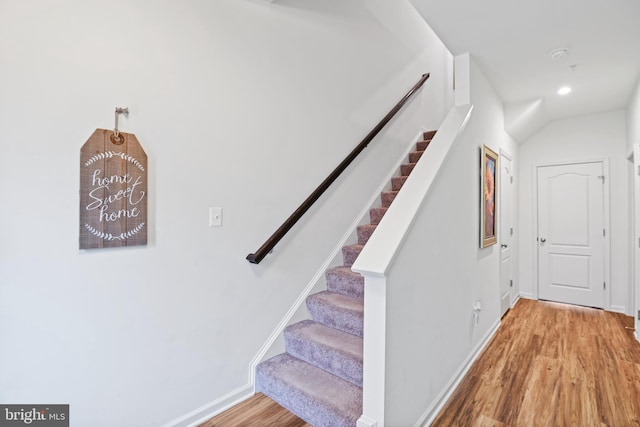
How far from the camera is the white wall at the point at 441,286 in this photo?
1518mm

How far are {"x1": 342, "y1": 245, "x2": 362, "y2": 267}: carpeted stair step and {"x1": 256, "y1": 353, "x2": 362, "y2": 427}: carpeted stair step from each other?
90 centimetres

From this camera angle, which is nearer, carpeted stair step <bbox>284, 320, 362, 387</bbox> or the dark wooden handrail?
carpeted stair step <bbox>284, 320, 362, 387</bbox>

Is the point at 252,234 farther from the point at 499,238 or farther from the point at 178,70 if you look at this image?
the point at 499,238

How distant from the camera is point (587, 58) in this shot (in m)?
2.57

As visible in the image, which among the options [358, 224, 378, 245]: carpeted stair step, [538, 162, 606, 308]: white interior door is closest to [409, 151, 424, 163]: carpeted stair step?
[358, 224, 378, 245]: carpeted stair step

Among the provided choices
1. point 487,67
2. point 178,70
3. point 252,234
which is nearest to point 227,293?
point 252,234

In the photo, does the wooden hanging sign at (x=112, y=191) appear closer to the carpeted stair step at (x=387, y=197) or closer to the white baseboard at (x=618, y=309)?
the carpeted stair step at (x=387, y=197)

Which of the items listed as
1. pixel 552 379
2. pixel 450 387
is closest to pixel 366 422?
pixel 450 387

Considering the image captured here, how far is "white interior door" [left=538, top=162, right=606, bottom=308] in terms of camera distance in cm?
414

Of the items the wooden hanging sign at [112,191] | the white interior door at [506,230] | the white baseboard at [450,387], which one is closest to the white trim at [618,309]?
the white interior door at [506,230]

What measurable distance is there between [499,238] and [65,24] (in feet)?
12.8

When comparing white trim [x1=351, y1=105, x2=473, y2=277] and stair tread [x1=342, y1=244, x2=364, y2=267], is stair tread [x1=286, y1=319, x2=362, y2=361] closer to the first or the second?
stair tread [x1=342, y1=244, x2=364, y2=267]

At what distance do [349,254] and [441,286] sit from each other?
2.88ft

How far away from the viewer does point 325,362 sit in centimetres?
196
